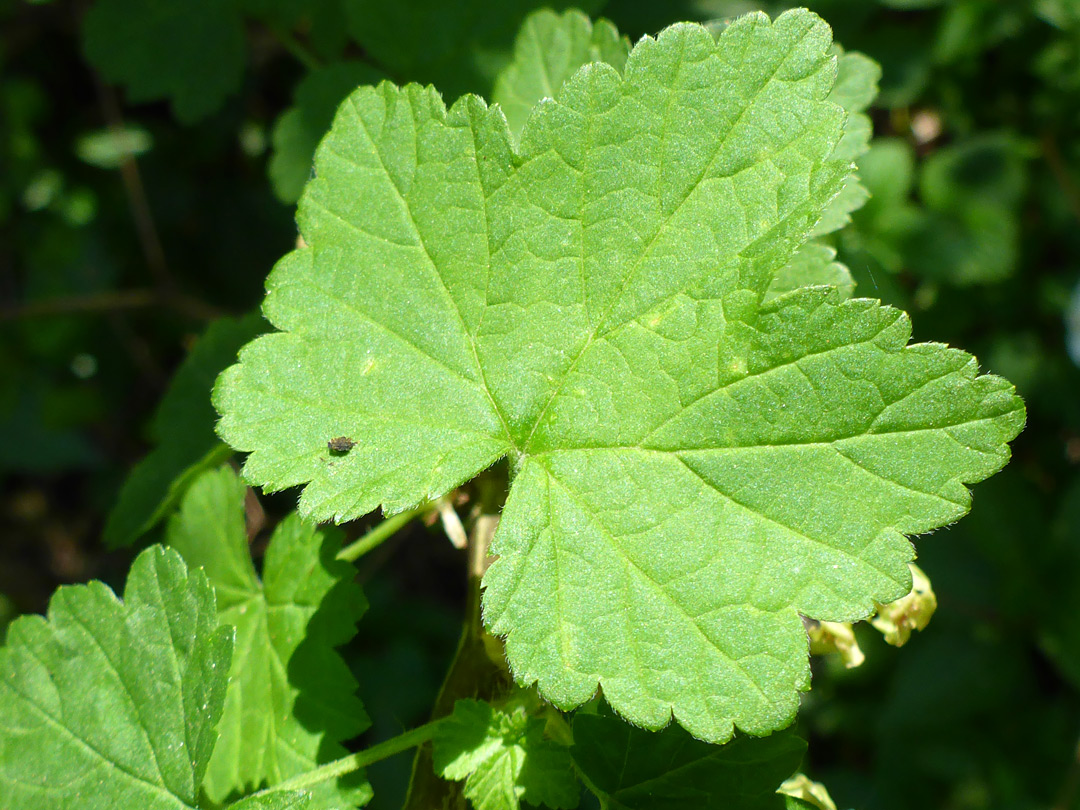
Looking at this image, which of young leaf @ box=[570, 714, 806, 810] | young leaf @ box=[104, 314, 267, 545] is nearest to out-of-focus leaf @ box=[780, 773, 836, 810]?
young leaf @ box=[570, 714, 806, 810]

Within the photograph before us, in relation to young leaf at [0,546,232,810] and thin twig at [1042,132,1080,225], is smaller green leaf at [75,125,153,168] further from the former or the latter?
thin twig at [1042,132,1080,225]

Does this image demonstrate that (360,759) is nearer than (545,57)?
Yes

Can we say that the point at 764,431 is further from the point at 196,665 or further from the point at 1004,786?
the point at 1004,786

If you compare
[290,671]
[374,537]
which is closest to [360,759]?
[290,671]

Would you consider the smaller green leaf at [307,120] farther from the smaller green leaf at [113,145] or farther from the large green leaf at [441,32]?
the smaller green leaf at [113,145]

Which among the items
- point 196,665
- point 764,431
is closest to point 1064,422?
point 764,431

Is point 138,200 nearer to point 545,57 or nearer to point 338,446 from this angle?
point 545,57

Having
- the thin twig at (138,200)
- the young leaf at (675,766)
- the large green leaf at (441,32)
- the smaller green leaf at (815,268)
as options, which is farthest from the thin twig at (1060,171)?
the thin twig at (138,200)
